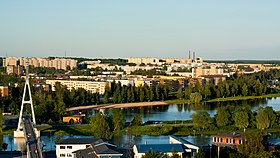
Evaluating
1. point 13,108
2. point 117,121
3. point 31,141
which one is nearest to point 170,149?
→ point 31,141

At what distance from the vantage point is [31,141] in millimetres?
9008

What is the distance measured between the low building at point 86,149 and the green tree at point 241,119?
4.60 metres

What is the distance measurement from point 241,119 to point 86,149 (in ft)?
16.5

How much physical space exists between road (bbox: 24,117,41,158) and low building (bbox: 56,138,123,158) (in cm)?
37

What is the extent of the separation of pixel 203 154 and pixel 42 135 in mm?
4928

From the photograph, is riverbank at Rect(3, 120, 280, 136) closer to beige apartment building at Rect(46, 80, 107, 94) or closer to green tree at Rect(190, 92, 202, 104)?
green tree at Rect(190, 92, 202, 104)

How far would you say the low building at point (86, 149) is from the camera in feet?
22.7

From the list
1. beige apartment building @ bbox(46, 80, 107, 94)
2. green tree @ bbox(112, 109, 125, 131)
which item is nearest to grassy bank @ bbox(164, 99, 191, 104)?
beige apartment building @ bbox(46, 80, 107, 94)

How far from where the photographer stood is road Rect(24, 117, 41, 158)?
7592 mm

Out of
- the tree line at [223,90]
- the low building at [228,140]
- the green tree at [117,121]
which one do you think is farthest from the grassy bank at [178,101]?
the low building at [228,140]

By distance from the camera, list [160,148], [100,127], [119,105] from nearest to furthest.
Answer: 1. [160,148]
2. [100,127]
3. [119,105]

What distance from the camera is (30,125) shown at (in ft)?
38.0

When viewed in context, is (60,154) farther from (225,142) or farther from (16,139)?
(16,139)

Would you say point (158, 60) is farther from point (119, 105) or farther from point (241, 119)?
point (241, 119)
